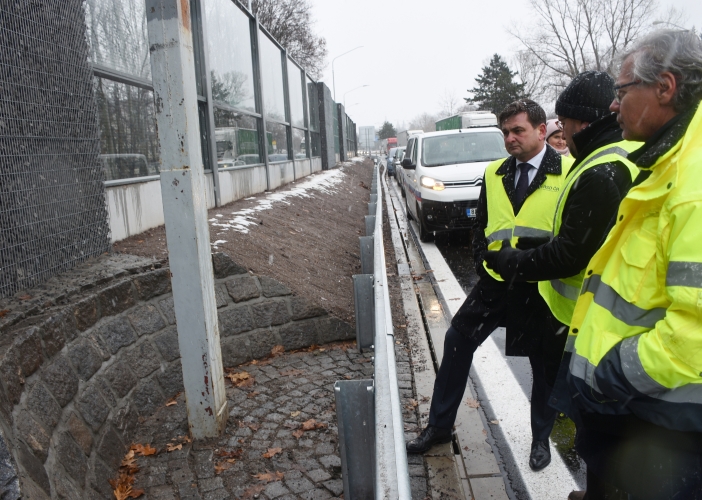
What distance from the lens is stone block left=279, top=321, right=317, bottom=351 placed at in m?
5.23

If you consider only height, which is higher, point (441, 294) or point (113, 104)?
point (113, 104)

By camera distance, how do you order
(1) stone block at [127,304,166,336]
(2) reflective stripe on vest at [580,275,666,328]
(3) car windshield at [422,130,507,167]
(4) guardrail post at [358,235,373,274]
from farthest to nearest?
1. (3) car windshield at [422,130,507,167]
2. (4) guardrail post at [358,235,373,274]
3. (1) stone block at [127,304,166,336]
4. (2) reflective stripe on vest at [580,275,666,328]

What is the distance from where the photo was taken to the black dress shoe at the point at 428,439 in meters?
3.52

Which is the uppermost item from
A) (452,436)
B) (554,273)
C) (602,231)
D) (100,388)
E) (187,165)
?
(187,165)

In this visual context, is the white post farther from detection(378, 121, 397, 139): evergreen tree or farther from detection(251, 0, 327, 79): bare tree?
detection(378, 121, 397, 139): evergreen tree

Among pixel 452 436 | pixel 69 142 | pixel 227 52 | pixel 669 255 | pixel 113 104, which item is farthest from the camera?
pixel 227 52

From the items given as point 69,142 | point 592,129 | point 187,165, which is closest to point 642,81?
point 592,129

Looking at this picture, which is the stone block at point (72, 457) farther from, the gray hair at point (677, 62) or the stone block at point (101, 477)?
the gray hair at point (677, 62)

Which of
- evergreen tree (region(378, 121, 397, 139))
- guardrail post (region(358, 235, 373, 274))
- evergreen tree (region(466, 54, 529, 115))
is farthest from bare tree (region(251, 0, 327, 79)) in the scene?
evergreen tree (region(378, 121, 397, 139))

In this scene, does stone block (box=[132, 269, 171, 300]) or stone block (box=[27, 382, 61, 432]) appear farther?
stone block (box=[132, 269, 171, 300])

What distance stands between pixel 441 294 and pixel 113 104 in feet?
14.9

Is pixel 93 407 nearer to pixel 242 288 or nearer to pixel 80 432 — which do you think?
pixel 80 432

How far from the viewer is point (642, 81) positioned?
1.72m

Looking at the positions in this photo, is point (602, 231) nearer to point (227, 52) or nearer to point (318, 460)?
point (318, 460)
